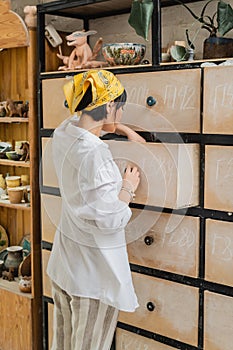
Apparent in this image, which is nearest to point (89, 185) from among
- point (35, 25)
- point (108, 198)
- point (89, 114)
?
point (108, 198)

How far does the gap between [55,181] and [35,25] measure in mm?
774

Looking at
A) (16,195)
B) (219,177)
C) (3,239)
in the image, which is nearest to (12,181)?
(16,195)

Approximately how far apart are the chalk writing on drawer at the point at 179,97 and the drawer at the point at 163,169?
157mm

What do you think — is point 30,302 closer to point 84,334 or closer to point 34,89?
point 84,334

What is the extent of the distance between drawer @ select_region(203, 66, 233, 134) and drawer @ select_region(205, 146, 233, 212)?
0.07 meters

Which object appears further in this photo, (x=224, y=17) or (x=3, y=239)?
(x=3, y=239)

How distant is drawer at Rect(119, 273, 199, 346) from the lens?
213 centimetres

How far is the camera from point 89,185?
1.96m

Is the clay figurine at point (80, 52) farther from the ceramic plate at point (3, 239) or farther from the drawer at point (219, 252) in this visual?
the ceramic plate at point (3, 239)

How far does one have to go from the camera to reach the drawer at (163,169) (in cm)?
195

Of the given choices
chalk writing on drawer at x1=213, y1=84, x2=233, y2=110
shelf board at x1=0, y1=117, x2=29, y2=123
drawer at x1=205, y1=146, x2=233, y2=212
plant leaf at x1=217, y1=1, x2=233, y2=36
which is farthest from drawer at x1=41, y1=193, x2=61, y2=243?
plant leaf at x1=217, y1=1, x2=233, y2=36

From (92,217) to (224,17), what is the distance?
0.90 m

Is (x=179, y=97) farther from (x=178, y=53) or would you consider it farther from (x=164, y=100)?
(x=178, y=53)

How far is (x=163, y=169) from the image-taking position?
1965 mm
